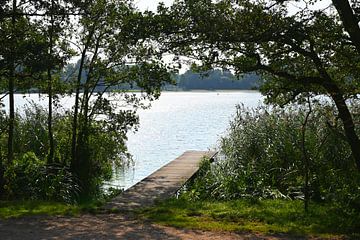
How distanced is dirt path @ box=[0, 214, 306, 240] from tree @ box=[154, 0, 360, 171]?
2121 millimetres

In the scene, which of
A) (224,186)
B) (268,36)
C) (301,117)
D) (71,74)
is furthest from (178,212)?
(71,74)

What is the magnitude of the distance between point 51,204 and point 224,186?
2920 mm

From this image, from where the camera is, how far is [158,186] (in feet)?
30.7

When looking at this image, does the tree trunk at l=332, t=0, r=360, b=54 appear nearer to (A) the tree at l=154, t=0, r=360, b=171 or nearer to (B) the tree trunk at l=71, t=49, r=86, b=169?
(A) the tree at l=154, t=0, r=360, b=171

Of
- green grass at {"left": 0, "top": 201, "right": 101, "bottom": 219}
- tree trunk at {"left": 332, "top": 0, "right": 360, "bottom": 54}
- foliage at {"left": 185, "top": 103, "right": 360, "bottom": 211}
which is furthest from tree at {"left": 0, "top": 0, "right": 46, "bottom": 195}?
tree trunk at {"left": 332, "top": 0, "right": 360, "bottom": 54}

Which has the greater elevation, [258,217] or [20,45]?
[20,45]

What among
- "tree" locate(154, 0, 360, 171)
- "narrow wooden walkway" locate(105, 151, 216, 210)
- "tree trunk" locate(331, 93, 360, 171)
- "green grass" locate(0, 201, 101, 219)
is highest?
"tree" locate(154, 0, 360, 171)

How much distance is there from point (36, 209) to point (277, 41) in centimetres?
413

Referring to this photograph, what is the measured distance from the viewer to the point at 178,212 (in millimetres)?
6656

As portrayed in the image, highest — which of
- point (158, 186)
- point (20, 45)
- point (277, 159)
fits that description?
point (20, 45)

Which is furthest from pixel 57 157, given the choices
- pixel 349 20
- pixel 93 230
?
pixel 349 20

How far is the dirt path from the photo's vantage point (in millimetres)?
5432

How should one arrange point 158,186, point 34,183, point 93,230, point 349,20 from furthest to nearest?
point 158,186, point 34,183, point 93,230, point 349,20

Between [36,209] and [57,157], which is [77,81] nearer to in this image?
[57,157]
